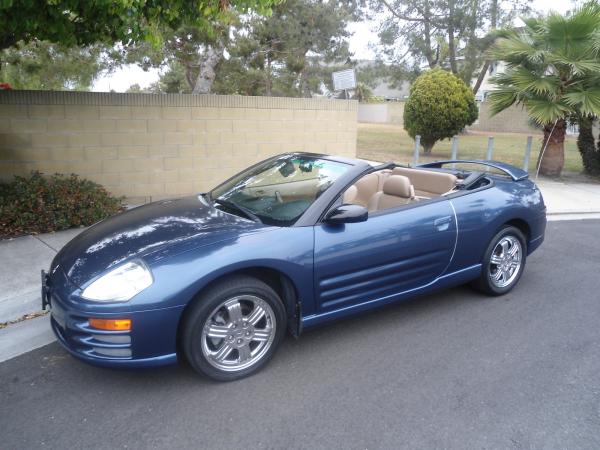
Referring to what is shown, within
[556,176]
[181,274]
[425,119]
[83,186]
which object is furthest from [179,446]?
[425,119]

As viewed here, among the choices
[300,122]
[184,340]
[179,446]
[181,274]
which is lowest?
[179,446]

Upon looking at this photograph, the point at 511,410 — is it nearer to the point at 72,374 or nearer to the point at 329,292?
the point at 329,292

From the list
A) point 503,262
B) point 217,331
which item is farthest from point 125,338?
point 503,262

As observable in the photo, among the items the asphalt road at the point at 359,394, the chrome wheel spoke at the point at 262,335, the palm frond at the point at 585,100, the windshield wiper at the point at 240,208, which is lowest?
the asphalt road at the point at 359,394

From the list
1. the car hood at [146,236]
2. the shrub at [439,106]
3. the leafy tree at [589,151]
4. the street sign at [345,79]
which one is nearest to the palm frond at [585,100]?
the leafy tree at [589,151]

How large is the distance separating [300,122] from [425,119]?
6202 mm

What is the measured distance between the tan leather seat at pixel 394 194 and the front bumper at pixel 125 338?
7.16ft

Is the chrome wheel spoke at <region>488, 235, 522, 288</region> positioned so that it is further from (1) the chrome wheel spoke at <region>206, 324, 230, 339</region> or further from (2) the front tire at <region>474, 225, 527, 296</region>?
Answer: (1) the chrome wheel spoke at <region>206, 324, 230, 339</region>

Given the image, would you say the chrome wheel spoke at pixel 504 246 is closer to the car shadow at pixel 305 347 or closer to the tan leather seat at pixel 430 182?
the car shadow at pixel 305 347

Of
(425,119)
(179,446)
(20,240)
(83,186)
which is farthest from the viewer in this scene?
(425,119)

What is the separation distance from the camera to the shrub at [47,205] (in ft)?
20.5

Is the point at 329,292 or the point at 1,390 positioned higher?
the point at 329,292

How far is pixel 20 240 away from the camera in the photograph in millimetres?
6023

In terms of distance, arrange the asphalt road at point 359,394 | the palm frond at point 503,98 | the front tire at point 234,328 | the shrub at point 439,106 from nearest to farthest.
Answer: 1. the asphalt road at point 359,394
2. the front tire at point 234,328
3. the palm frond at point 503,98
4. the shrub at point 439,106
